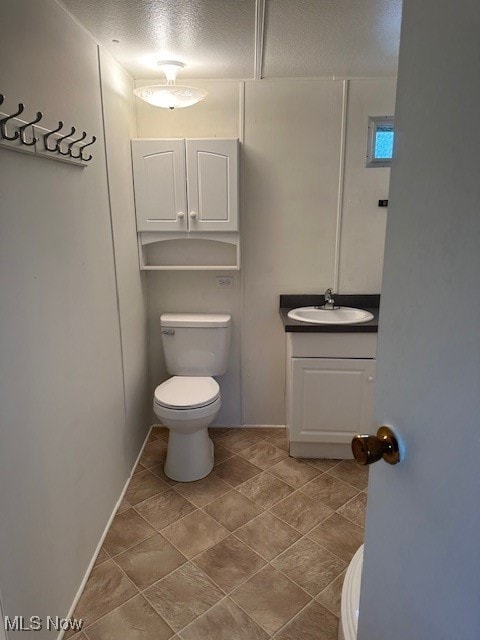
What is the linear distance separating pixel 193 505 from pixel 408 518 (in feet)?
5.44

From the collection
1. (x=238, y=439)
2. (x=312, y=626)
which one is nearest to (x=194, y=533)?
(x=312, y=626)

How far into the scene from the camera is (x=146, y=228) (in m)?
2.52

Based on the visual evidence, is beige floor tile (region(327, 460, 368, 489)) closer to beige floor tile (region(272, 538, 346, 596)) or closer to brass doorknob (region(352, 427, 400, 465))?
beige floor tile (region(272, 538, 346, 596))

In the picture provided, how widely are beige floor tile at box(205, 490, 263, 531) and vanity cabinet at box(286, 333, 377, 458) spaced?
0.50 meters

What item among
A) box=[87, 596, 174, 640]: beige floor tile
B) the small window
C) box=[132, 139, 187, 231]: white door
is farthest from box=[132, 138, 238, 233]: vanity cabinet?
A: box=[87, 596, 174, 640]: beige floor tile

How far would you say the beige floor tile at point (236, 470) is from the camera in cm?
241

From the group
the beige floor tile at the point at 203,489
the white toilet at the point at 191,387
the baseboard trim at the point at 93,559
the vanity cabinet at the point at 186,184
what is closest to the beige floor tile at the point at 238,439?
the white toilet at the point at 191,387

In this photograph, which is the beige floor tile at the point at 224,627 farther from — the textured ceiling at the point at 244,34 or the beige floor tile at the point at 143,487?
the textured ceiling at the point at 244,34

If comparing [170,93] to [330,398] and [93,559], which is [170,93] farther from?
[93,559]

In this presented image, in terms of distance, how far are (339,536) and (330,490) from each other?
34 centimetres

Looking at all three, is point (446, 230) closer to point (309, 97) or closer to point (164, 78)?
point (309, 97)

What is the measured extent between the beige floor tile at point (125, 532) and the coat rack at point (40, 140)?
164cm

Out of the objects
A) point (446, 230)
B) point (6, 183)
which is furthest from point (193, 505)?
point (446, 230)

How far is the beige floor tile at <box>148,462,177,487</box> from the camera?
7.83 feet
